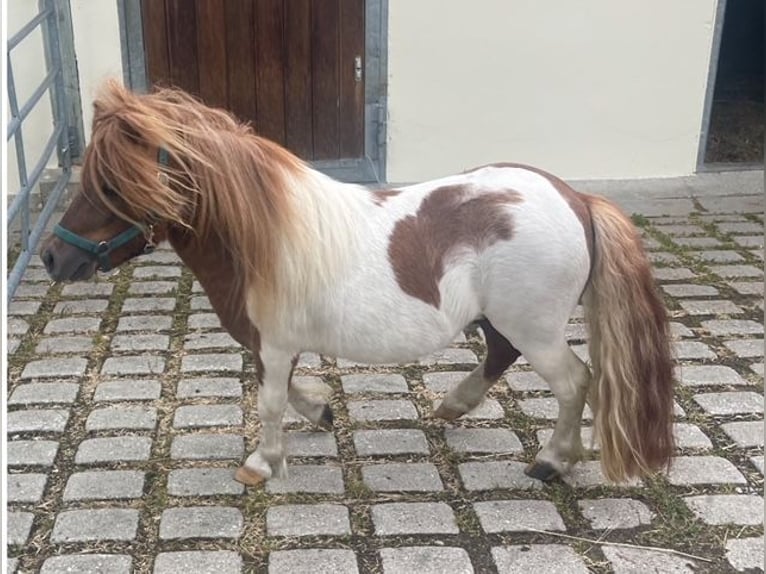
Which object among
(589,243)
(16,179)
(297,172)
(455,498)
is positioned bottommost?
(455,498)

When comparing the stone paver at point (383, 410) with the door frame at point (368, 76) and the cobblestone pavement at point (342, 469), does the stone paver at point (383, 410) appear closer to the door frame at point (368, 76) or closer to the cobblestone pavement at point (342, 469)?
the cobblestone pavement at point (342, 469)

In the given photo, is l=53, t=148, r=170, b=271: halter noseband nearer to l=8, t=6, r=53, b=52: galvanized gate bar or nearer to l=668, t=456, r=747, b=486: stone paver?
l=668, t=456, r=747, b=486: stone paver

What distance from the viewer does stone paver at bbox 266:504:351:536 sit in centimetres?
258

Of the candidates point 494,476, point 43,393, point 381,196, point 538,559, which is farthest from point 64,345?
point 538,559

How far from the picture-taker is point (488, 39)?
219 inches

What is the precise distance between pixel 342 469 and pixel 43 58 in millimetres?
3620

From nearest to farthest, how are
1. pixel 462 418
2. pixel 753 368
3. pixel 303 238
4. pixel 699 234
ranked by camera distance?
1. pixel 303 238
2. pixel 462 418
3. pixel 753 368
4. pixel 699 234

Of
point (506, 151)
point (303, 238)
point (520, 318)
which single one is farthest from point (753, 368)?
point (506, 151)

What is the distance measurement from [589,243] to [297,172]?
88cm

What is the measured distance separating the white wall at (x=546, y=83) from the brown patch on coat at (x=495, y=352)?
114 inches

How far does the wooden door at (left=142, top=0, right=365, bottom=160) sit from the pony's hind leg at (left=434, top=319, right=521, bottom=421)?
9.80 ft

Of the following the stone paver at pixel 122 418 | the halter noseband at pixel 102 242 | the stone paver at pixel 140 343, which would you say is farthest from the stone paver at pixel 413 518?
the stone paver at pixel 140 343

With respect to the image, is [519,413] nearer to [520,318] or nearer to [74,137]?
[520,318]

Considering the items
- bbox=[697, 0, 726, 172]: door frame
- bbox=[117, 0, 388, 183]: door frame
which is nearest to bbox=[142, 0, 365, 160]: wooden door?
bbox=[117, 0, 388, 183]: door frame
